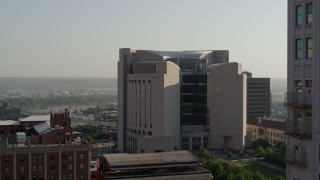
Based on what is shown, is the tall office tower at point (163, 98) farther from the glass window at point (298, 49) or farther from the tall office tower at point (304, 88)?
the glass window at point (298, 49)

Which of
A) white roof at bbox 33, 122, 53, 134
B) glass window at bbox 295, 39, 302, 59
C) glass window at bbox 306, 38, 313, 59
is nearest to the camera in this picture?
glass window at bbox 306, 38, 313, 59

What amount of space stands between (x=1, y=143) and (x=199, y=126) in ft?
261

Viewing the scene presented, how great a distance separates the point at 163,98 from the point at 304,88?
11120 centimetres

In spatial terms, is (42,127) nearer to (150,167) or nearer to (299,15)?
(150,167)

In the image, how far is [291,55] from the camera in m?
16.3

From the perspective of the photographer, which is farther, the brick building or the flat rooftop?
the brick building

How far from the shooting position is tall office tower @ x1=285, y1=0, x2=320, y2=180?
1523 centimetres

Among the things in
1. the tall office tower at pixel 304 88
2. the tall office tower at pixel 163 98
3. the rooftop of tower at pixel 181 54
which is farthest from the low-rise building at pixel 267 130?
the tall office tower at pixel 304 88

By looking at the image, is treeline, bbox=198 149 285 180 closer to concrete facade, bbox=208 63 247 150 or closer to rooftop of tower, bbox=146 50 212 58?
concrete facade, bbox=208 63 247 150

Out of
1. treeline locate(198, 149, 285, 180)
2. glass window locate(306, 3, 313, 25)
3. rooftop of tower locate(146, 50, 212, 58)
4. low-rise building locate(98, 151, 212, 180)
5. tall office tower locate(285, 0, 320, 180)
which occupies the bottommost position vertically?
treeline locate(198, 149, 285, 180)

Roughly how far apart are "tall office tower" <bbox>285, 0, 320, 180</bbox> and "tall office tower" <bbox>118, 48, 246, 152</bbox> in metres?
106

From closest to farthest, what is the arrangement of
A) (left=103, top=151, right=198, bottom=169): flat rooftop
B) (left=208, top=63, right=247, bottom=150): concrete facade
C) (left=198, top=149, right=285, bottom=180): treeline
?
(left=103, top=151, right=198, bottom=169): flat rooftop
(left=198, top=149, right=285, bottom=180): treeline
(left=208, top=63, right=247, bottom=150): concrete facade

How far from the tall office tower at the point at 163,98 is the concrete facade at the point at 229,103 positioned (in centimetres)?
252

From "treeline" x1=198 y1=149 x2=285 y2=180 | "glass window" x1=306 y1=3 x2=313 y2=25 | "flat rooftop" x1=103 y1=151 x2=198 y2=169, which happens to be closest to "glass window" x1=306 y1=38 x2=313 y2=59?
"glass window" x1=306 y1=3 x2=313 y2=25
